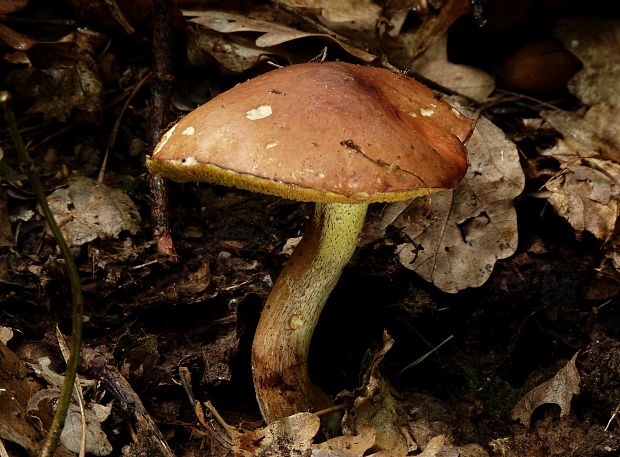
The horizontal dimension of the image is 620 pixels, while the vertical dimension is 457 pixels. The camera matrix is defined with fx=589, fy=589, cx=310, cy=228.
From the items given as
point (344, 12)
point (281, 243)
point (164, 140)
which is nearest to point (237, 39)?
point (344, 12)

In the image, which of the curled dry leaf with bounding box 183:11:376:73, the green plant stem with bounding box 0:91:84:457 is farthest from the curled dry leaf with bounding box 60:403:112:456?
the curled dry leaf with bounding box 183:11:376:73

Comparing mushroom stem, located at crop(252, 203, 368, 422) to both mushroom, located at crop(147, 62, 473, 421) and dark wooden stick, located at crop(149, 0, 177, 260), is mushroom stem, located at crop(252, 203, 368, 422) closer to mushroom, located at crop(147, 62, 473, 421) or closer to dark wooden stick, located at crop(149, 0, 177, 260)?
mushroom, located at crop(147, 62, 473, 421)

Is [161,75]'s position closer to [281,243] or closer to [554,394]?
[281,243]

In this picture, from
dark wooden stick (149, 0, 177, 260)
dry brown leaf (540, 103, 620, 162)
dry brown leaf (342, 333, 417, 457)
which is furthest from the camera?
dry brown leaf (540, 103, 620, 162)

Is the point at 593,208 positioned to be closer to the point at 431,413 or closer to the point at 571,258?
the point at 571,258

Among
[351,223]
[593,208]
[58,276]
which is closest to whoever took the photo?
[351,223]

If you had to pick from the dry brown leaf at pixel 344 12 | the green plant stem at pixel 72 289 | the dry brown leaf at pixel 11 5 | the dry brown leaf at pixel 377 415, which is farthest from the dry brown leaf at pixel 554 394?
the dry brown leaf at pixel 11 5

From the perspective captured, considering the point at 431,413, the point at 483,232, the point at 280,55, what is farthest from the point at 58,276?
the point at 483,232
